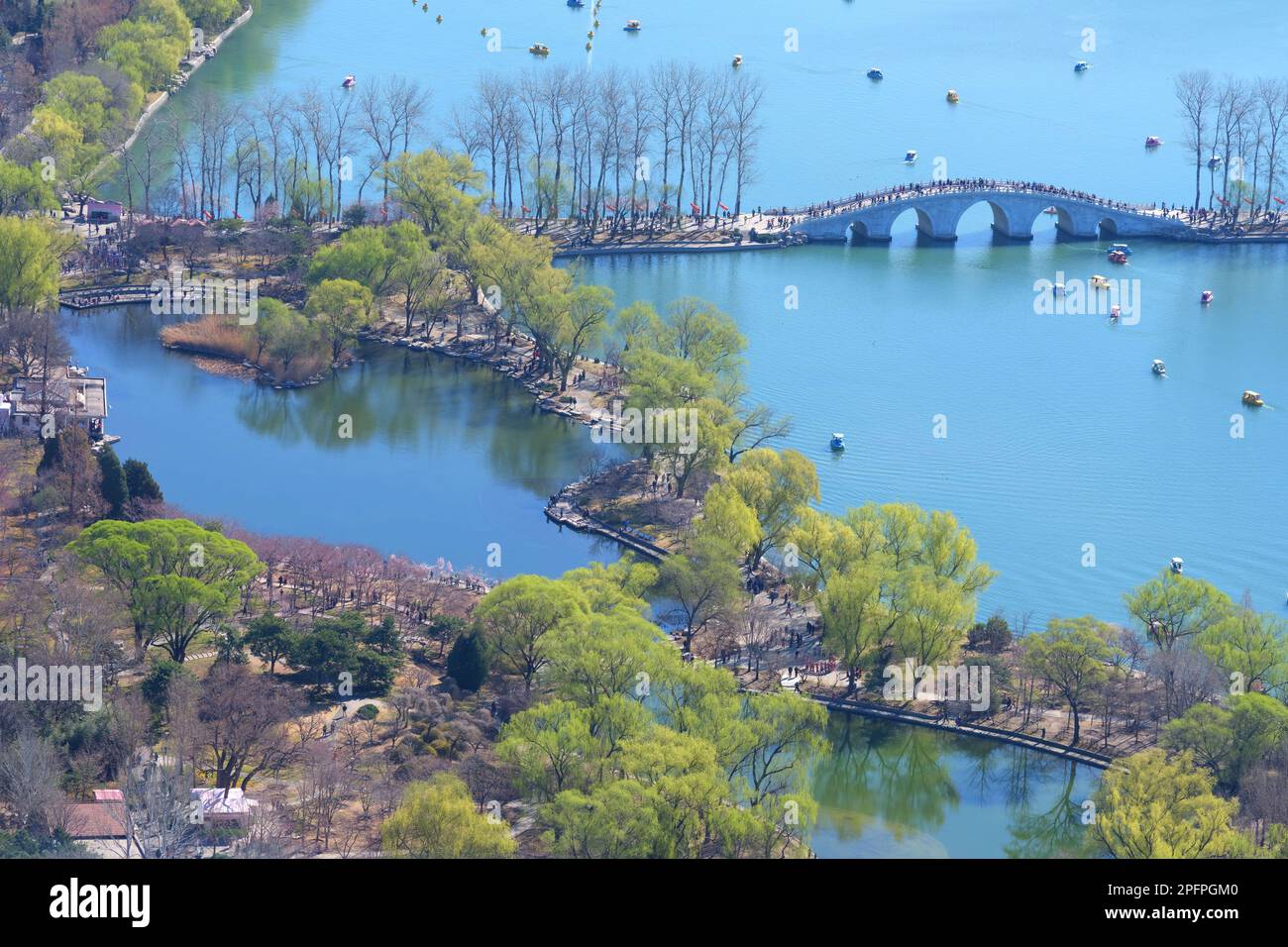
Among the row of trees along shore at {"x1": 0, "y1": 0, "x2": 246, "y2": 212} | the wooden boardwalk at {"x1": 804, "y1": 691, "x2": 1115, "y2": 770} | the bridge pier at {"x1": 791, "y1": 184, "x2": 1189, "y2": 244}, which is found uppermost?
the row of trees along shore at {"x1": 0, "y1": 0, "x2": 246, "y2": 212}

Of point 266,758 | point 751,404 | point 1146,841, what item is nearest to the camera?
point 1146,841

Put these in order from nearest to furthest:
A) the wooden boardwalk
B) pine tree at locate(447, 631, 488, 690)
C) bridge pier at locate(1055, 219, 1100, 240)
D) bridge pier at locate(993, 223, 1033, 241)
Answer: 1. the wooden boardwalk
2. pine tree at locate(447, 631, 488, 690)
3. bridge pier at locate(993, 223, 1033, 241)
4. bridge pier at locate(1055, 219, 1100, 240)

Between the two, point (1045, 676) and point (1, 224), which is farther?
point (1, 224)

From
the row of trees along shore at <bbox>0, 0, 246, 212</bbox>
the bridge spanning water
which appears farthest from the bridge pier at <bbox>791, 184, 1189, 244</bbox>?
the row of trees along shore at <bbox>0, 0, 246, 212</bbox>

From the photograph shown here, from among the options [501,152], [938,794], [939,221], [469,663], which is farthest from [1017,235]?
[469,663]

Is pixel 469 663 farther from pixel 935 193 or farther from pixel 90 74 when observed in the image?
pixel 90 74

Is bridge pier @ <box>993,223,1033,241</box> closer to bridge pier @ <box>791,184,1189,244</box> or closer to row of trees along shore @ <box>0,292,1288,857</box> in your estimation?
bridge pier @ <box>791,184,1189,244</box>

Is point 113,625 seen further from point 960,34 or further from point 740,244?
point 960,34
